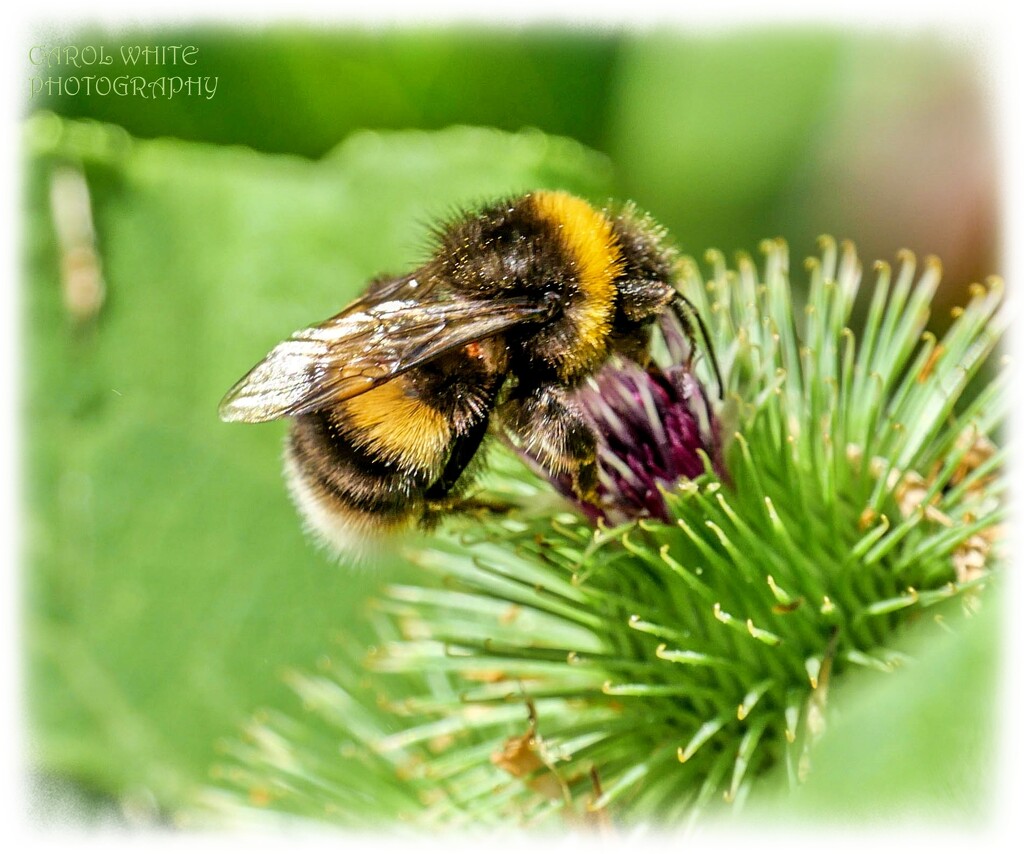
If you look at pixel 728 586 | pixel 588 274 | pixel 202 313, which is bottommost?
pixel 728 586

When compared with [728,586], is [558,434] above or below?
above

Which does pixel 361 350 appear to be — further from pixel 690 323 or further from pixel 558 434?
pixel 690 323

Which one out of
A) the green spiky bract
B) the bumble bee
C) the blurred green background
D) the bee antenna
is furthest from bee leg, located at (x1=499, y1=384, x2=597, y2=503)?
the blurred green background

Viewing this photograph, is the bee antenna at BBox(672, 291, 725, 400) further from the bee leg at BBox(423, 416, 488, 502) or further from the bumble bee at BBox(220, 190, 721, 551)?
the bee leg at BBox(423, 416, 488, 502)

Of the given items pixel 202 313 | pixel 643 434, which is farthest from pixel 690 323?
pixel 202 313

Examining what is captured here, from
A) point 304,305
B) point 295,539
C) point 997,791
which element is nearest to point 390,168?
point 304,305

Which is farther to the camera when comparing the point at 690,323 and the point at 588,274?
the point at 690,323
